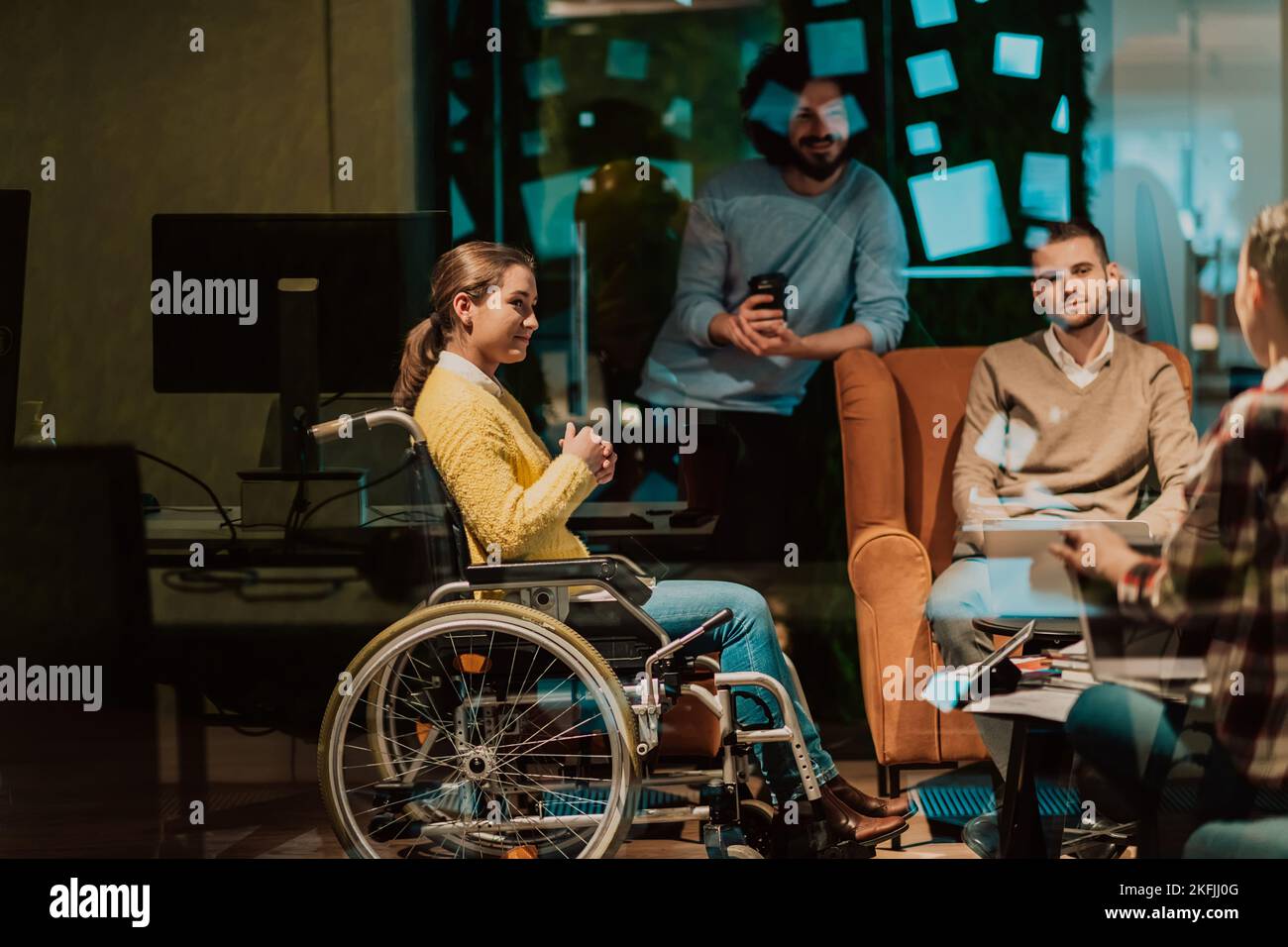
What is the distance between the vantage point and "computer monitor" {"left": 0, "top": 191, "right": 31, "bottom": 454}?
3.38 metres

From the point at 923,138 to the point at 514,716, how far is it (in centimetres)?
201

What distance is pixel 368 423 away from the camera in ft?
9.59

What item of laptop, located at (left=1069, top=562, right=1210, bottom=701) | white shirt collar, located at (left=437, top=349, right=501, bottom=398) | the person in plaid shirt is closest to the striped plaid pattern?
the person in plaid shirt

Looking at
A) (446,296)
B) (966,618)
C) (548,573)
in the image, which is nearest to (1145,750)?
(966,618)

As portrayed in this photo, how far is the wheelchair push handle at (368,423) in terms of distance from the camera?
2895mm

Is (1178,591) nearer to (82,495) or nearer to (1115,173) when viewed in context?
(1115,173)

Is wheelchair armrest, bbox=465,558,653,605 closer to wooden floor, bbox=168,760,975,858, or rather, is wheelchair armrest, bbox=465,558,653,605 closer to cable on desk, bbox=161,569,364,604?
cable on desk, bbox=161,569,364,604

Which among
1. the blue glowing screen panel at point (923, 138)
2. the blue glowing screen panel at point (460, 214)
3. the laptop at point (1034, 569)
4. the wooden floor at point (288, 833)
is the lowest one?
the wooden floor at point (288, 833)

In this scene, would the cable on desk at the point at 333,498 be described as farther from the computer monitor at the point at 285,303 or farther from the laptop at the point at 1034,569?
the laptop at the point at 1034,569

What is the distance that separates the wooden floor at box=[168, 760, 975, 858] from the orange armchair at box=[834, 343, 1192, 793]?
0.22 m

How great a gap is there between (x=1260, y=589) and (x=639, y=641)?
4.01 feet

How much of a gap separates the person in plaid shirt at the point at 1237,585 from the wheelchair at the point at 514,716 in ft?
2.30

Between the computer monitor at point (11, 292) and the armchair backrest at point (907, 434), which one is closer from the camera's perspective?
the computer monitor at point (11, 292)

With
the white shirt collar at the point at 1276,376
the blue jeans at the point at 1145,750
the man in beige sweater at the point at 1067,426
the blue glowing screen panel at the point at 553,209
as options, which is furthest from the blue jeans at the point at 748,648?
the white shirt collar at the point at 1276,376
